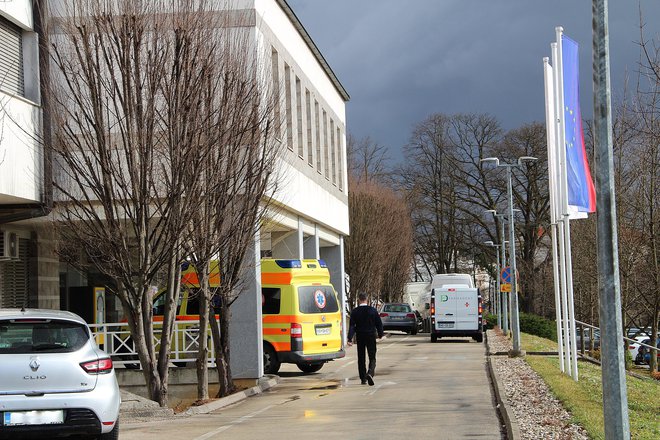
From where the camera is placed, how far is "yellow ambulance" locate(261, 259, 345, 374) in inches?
893

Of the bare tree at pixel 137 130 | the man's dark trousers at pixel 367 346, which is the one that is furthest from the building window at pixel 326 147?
the bare tree at pixel 137 130

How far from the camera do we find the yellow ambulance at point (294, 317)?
22.7m

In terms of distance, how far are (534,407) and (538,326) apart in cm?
4296

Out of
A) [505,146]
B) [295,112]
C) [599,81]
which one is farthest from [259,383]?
[505,146]

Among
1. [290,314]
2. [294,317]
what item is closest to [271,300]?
[290,314]

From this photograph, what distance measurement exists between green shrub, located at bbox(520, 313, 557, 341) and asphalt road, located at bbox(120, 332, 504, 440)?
32.7 meters

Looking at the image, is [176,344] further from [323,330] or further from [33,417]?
[33,417]

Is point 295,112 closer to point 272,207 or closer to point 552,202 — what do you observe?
point 272,207

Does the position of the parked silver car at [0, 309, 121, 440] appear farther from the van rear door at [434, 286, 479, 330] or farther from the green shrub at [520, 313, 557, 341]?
the green shrub at [520, 313, 557, 341]

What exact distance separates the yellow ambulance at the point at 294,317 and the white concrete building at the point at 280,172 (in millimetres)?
1150

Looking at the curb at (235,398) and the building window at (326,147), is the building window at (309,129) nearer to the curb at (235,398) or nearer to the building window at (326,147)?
the building window at (326,147)

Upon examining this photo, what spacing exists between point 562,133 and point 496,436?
7.77 metres

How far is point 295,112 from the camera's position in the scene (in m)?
28.2

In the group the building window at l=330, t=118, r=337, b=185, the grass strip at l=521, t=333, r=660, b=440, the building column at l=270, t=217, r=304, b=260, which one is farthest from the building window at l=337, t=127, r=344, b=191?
the grass strip at l=521, t=333, r=660, b=440
